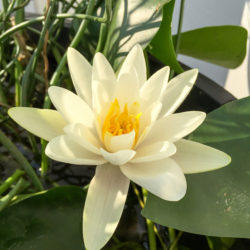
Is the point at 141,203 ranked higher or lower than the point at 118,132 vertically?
lower

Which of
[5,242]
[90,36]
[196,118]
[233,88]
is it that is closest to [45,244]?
[5,242]

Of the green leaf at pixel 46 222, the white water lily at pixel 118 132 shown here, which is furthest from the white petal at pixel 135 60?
the green leaf at pixel 46 222

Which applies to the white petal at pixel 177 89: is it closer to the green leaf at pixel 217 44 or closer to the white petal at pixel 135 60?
the white petal at pixel 135 60

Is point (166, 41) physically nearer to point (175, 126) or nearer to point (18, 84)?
point (175, 126)

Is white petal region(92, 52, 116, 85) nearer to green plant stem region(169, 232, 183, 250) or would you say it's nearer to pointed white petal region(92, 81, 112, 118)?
pointed white petal region(92, 81, 112, 118)

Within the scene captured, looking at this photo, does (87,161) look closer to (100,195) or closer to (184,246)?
(100,195)

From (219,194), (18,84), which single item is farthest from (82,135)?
(18,84)

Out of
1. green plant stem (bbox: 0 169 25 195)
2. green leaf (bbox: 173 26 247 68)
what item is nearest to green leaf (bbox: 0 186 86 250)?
green plant stem (bbox: 0 169 25 195)
